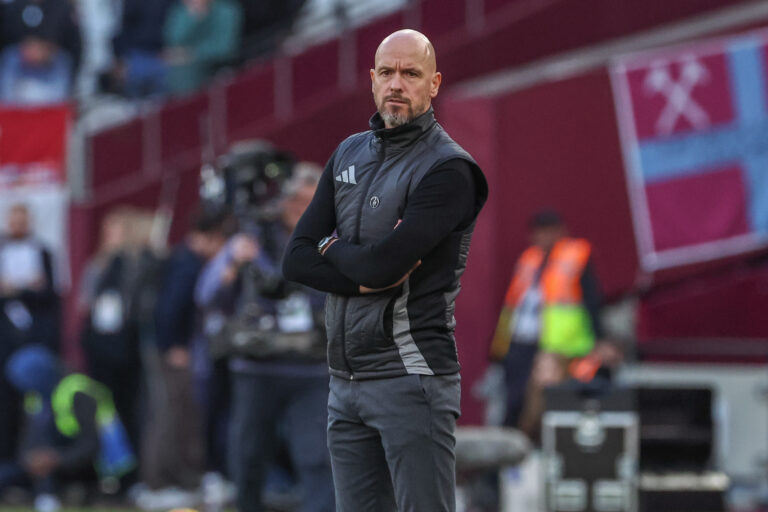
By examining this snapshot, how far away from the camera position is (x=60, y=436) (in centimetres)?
1098

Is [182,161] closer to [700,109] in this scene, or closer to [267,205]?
[700,109]

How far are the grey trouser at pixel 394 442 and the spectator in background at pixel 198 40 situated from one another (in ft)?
31.9

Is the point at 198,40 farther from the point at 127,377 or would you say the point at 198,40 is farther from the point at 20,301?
the point at 127,377

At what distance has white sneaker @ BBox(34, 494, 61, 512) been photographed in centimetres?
1055

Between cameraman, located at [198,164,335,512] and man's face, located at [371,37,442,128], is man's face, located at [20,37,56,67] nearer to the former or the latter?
cameraman, located at [198,164,335,512]

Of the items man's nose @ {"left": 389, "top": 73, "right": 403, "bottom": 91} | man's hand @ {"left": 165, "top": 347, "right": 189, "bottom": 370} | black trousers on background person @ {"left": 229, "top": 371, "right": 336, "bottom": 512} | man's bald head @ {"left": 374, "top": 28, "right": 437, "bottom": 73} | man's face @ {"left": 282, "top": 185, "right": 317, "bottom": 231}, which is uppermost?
man's bald head @ {"left": 374, "top": 28, "right": 437, "bottom": 73}

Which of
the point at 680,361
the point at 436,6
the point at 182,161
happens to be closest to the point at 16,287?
the point at 182,161

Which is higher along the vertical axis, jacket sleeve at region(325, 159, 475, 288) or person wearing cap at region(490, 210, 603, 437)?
jacket sleeve at region(325, 159, 475, 288)

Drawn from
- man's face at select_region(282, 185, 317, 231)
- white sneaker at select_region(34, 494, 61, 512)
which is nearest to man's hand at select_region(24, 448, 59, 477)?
white sneaker at select_region(34, 494, 61, 512)

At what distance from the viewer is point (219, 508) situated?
Result: 32.1 ft

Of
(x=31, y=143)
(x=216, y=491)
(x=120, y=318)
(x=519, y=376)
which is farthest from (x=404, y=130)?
(x=31, y=143)

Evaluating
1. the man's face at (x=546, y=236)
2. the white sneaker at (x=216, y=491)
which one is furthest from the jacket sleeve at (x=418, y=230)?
the man's face at (x=546, y=236)

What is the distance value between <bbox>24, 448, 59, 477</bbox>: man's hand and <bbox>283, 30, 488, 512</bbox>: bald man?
6.39 metres

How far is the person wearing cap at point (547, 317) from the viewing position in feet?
Result: 34.4
